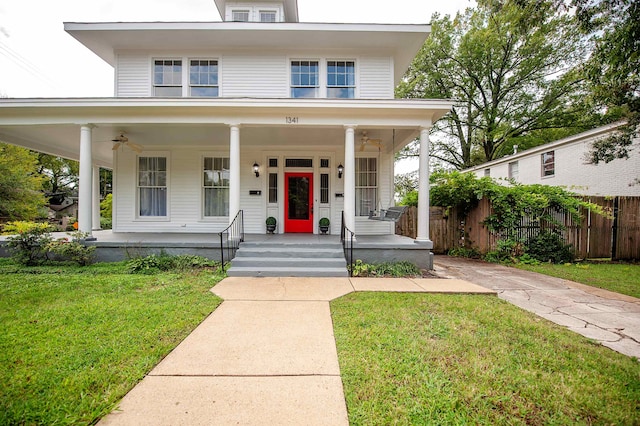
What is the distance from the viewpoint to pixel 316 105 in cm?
632

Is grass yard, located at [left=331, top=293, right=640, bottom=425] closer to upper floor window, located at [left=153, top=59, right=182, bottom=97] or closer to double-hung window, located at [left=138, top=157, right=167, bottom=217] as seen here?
double-hung window, located at [left=138, top=157, right=167, bottom=217]

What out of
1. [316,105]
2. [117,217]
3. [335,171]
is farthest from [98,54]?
[335,171]

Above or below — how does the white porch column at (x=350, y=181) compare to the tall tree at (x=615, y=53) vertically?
below

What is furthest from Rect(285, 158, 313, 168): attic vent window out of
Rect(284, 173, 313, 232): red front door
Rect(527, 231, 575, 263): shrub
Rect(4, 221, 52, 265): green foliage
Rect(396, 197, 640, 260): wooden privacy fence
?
Rect(527, 231, 575, 263): shrub

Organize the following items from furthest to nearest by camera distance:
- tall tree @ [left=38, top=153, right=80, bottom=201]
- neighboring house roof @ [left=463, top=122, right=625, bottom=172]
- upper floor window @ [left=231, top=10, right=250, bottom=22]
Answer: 1. tall tree @ [left=38, top=153, right=80, bottom=201]
2. neighboring house roof @ [left=463, top=122, right=625, bottom=172]
3. upper floor window @ [left=231, top=10, right=250, bottom=22]

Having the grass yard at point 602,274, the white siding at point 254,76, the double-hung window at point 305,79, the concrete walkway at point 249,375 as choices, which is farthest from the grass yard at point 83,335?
the grass yard at point 602,274

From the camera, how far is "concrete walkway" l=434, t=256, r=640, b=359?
322 centimetres

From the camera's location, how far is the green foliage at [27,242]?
6082mm

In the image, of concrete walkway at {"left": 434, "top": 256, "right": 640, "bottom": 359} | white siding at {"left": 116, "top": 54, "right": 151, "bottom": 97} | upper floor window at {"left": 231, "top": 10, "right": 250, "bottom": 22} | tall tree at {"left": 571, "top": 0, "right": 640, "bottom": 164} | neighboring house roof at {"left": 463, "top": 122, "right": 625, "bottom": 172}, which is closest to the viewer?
concrete walkway at {"left": 434, "top": 256, "right": 640, "bottom": 359}

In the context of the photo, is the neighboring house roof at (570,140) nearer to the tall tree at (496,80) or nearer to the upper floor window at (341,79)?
the tall tree at (496,80)

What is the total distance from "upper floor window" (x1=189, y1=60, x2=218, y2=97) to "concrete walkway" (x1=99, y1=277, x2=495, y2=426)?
672 centimetres

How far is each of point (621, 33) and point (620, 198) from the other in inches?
205

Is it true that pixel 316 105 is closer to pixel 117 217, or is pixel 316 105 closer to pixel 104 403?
pixel 104 403

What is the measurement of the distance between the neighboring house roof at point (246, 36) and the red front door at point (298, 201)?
3.87m
